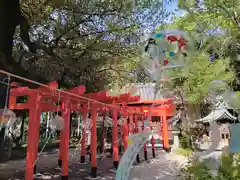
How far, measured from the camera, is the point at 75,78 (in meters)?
9.04

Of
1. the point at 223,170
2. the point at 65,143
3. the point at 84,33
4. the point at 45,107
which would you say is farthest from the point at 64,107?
the point at 223,170

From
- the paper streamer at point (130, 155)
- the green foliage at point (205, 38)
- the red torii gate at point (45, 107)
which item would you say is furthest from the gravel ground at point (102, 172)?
the green foliage at point (205, 38)

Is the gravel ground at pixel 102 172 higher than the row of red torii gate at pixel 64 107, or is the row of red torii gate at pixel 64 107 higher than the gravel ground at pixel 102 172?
the row of red torii gate at pixel 64 107

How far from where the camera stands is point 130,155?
10.4ft

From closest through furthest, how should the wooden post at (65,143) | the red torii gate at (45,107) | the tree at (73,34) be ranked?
the red torii gate at (45,107), the wooden post at (65,143), the tree at (73,34)

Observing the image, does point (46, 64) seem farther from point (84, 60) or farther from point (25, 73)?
point (25, 73)

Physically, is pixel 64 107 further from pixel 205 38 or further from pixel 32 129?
pixel 205 38

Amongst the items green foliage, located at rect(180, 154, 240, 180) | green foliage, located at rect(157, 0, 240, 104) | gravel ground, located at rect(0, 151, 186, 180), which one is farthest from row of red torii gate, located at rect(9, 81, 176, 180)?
green foliage, located at rect(180, 154, 240, 180)

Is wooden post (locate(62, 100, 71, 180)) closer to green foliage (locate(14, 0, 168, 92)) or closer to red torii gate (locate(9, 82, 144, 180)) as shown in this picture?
red torii gate (locate(9, 82, 144, 180))

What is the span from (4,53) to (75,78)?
348 cm

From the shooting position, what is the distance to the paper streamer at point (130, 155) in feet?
9.91

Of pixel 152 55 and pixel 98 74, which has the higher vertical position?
pixel 98 74

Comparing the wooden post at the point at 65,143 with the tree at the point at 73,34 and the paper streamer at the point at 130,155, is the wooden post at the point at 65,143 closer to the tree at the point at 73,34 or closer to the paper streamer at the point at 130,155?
the tree at the point at 73,34

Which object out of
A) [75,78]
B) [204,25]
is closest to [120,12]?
[75,78]
